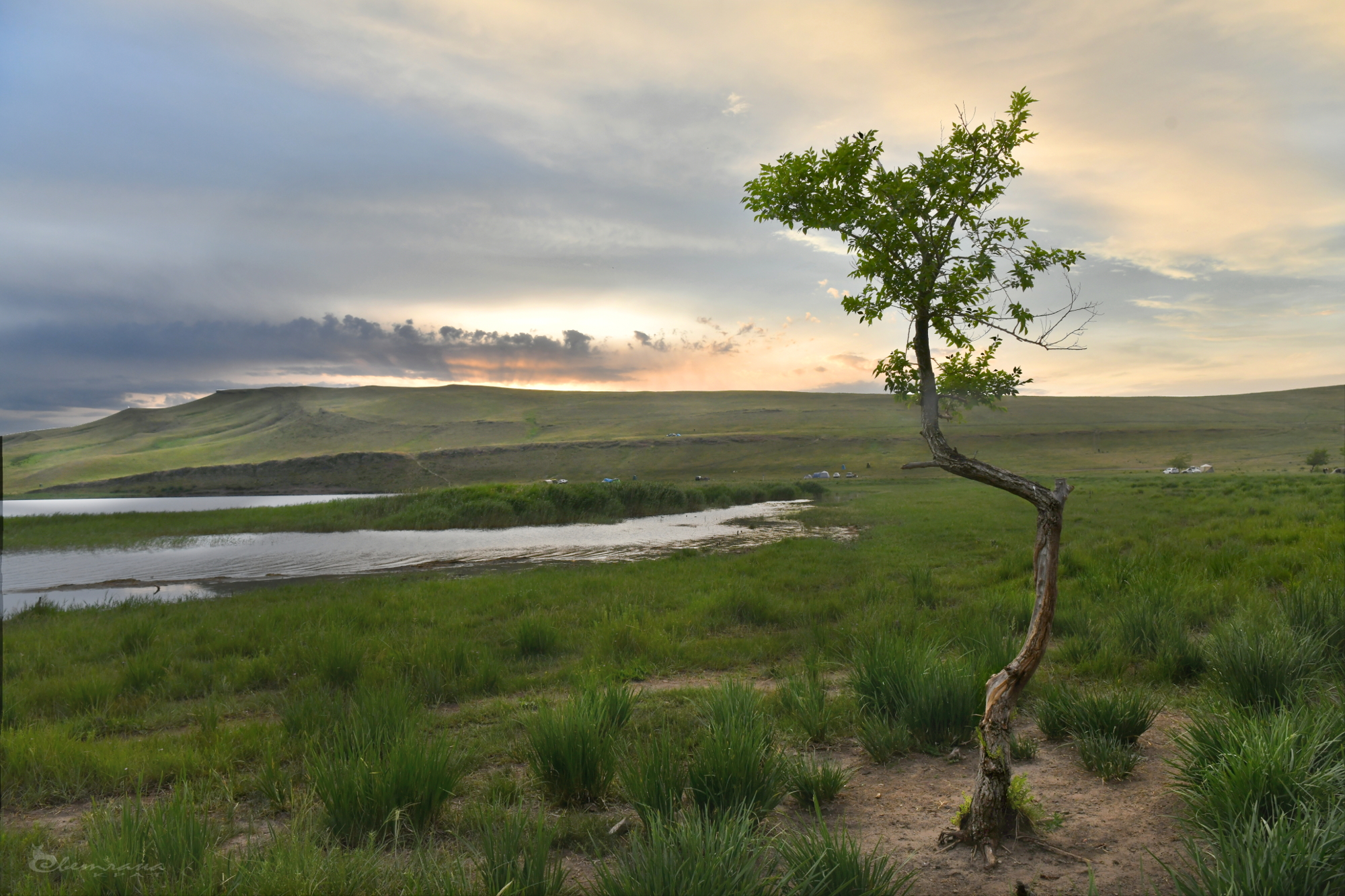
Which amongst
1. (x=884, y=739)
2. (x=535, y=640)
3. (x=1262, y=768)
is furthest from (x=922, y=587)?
(x=1262, y=768)

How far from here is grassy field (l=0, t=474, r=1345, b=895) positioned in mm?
3264

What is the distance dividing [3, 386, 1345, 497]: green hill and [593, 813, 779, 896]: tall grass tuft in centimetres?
8068

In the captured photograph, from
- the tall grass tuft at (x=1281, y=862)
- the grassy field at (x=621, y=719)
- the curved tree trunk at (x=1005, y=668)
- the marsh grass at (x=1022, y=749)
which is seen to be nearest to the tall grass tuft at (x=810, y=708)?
the grassy field at (x=621, y=719)

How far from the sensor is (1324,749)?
148 inches

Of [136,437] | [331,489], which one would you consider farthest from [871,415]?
[136,437]

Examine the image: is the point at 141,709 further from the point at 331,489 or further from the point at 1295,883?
the point at 331,489

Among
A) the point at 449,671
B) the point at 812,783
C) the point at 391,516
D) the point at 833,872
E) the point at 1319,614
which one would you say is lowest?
the point at 391,516

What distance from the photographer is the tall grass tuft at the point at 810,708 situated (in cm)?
561

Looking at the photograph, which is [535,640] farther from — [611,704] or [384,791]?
[384,791]

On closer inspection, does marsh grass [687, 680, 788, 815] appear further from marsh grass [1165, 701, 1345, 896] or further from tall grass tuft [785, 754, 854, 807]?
marsh grass [1165, 701, 1345, 896]

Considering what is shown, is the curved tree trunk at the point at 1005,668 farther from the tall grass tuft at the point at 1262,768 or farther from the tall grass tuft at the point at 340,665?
the tall grass tuft at the point at 340,665

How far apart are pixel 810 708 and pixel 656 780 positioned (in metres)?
2.12

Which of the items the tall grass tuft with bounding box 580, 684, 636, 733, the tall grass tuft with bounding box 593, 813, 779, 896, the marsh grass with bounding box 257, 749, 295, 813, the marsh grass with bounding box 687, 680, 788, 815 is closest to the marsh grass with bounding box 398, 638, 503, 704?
the marsh grass with bounding box 257, 749, 295, 813

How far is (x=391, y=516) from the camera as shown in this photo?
37.9 meters
